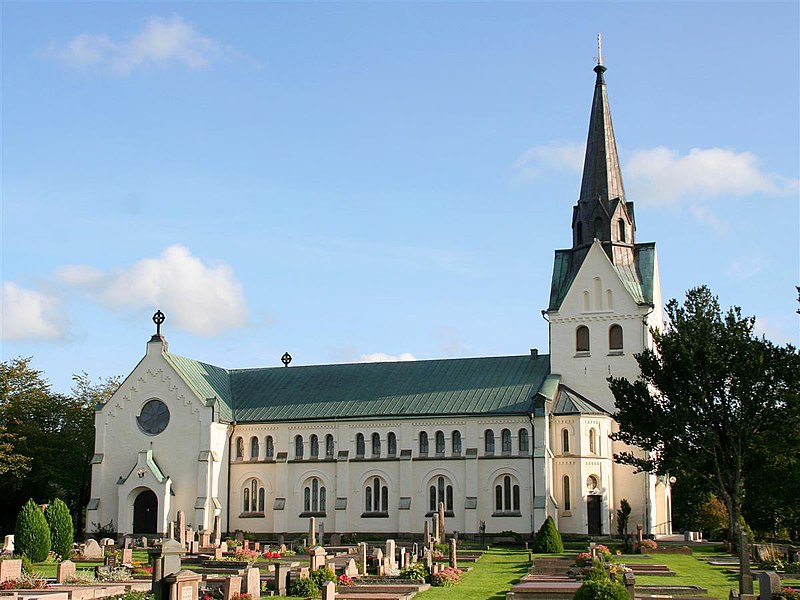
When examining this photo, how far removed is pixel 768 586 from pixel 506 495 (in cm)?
3132

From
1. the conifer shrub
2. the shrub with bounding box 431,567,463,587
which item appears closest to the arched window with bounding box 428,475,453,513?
the shrub with bounding box 431,567,463,587

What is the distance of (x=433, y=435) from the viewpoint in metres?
57.7

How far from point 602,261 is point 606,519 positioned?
47.3 feet

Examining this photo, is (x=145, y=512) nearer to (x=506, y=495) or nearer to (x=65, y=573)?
(x=506, y=495)

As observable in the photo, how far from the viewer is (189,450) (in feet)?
193

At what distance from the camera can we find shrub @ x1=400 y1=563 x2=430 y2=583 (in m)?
34.0

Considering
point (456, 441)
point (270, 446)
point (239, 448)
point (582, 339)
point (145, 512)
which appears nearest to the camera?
point (456, 441)

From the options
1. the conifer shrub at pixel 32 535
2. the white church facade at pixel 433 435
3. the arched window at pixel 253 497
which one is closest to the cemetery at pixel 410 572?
the conifer shrub at pixel 32 535

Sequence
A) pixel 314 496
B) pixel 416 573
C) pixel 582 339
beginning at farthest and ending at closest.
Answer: pixel 314 496, pixel 582 339, pixel 416 573

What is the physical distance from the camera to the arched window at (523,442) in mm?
55344

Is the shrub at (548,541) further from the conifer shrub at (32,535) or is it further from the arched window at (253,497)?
the conifer shrub at (32,535)

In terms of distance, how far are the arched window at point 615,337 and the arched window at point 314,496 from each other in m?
18.3

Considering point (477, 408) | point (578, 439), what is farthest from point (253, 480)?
point (578, 439)

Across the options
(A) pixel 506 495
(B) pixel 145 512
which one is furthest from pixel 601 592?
(B) pixel 145 512
